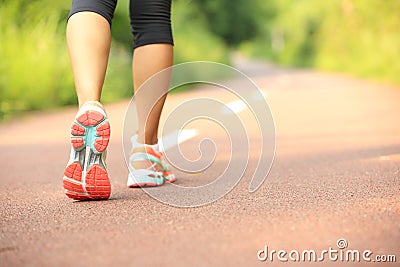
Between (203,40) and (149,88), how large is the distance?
25.3 metres

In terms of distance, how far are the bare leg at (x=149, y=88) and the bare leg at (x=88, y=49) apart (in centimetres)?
36

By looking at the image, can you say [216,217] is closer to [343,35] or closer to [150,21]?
[150,21]

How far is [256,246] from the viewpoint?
226cm

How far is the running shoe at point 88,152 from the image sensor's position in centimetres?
295

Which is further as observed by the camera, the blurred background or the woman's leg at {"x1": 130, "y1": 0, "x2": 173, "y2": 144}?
the blurred background

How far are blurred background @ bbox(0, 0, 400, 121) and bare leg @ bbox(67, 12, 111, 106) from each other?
6.34 m

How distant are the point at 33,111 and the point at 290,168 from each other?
734 cm

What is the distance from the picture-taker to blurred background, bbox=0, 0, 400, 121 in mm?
11078

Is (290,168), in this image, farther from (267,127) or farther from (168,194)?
(267,127)

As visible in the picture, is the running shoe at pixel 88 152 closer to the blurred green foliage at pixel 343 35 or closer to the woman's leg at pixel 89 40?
the woman's leg at pixel 89 40

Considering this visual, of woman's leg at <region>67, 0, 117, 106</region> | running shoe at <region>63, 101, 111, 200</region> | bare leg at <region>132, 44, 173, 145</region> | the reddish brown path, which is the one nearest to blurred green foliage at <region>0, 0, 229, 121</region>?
the reddish brown path

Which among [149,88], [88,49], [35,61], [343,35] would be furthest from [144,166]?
[343,35]

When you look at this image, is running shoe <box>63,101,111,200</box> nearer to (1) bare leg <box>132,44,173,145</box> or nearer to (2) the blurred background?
(1) bare leg <box>132,44,173,145</box>

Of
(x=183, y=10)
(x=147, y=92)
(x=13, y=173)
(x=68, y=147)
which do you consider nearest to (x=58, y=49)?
(x=68, y=147)
